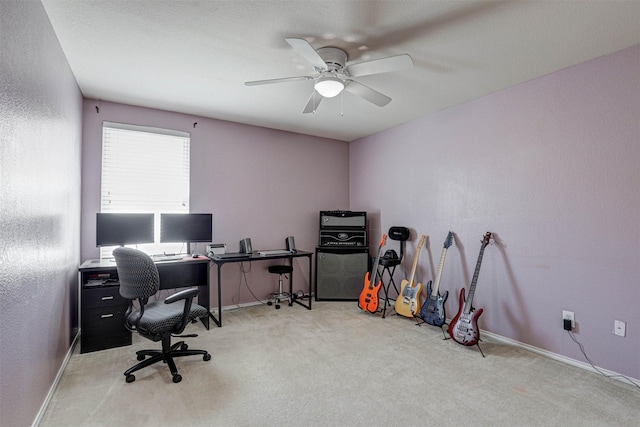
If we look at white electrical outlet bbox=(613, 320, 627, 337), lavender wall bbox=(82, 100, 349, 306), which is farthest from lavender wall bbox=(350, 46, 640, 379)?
lavender wall bbox=(82, 100, 349, 306)

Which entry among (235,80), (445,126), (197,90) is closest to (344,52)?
(235,80)

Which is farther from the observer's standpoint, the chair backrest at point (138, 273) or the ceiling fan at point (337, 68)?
the chair backrest at point (138, 273)

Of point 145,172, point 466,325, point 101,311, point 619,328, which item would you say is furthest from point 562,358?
point 145,172

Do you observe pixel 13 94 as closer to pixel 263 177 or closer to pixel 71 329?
pixel 71 329

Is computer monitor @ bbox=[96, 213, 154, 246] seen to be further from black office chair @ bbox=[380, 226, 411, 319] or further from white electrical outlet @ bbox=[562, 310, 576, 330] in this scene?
white electrical outlet @ bbox=[562, 310, 576, 330]

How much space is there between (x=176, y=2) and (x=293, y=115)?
2055 millimetres

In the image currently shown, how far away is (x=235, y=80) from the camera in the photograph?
9.35 ft

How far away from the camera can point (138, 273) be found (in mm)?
2254

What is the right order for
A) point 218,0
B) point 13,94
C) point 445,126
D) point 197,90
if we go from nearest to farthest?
1. point 13,94
2. point 218,0
3. point 197,90
4. point 445,126

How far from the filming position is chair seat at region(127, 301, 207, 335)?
2209mm

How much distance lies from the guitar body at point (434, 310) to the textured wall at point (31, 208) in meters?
3.15

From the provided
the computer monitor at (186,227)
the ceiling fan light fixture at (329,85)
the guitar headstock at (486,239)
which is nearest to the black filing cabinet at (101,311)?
the computer monitor at (186,227)

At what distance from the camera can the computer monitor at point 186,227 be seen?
11.4 feet

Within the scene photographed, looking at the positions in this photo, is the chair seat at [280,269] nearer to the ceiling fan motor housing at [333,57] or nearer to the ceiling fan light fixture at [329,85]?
the ceiling fan light fixture at [329,85]
